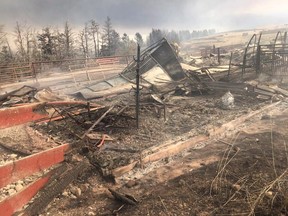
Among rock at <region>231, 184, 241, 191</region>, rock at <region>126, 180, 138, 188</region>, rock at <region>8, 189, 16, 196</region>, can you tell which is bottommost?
rock at <region>126, 180, 138, 188</region>

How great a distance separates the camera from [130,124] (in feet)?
28.0

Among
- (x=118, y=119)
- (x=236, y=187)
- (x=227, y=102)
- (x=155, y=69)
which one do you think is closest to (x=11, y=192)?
(x=236, y=187)

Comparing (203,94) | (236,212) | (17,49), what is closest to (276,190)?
(236,212)

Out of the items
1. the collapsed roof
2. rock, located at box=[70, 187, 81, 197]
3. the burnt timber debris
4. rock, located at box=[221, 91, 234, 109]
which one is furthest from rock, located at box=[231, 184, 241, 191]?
the collapsed roof

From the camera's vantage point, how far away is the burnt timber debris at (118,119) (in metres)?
5.70

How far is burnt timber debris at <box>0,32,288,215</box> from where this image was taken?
5.70 meters

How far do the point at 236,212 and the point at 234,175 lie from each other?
119cm

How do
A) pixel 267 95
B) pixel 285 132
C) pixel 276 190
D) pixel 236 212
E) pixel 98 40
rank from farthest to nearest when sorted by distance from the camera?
pixel 98 40
pixel 267 95
pixel 285 132
pixel 276 190
pixel 236 212

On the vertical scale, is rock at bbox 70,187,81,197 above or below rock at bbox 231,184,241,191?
below

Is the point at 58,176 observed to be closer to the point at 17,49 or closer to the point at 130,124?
the point at 130,124

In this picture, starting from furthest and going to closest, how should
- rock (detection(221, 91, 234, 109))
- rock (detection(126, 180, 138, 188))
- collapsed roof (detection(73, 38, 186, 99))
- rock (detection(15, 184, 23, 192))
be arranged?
collapsed roof (detection(73, 38, 186, 99)), rock (detection(221, 91, 234, 109)), rock (detection(126, 180, 138, 188)), rock (detection(15, 184, 23, 192))

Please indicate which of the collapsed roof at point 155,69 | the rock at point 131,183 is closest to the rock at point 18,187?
the rock at point 131,183

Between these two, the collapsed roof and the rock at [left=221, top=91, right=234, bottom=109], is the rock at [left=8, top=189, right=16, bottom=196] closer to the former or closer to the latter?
the rock at [left=221, top=91, right=234, bottom=109]

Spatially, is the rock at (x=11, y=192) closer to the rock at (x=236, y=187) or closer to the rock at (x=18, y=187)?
the rock at (x=18, y=187)
